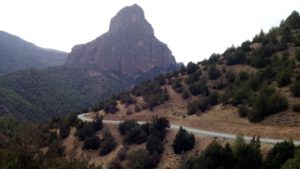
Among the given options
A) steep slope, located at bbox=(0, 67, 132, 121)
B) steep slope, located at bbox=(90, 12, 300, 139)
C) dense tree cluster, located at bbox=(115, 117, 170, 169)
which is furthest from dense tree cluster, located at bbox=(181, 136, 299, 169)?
steep slope, located at bbox=(0, 67, 132, 121)

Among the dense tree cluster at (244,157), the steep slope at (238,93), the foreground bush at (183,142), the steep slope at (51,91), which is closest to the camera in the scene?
the dense tree cluster at (244,157)

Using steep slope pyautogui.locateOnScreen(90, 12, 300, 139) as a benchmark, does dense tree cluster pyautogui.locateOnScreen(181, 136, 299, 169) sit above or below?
below

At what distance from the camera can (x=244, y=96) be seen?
149 ft

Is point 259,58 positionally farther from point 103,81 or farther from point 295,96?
point 103,81

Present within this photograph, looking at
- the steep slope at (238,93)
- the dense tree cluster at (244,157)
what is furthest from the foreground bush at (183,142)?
the dense tree cluster at (244,157)

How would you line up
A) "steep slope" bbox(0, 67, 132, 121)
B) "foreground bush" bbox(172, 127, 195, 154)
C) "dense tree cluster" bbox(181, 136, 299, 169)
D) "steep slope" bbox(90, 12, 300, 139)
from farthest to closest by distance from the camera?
"steep slope" bbox(0, 67, 132, 121), "steep slope" bbox(90, 12, 300, 139), "foreground bush" bbox(172, 127, 195, 154), "dense tree cluster" bbox(181, 136, 299, 169)

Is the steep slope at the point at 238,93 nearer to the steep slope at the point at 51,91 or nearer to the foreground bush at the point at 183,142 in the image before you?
the foreground bush at the point at 183,142

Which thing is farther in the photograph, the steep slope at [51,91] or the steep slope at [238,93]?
the steep slope at [51,91]

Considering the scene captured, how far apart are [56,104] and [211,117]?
3357 inches

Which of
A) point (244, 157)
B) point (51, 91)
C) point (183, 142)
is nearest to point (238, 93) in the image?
point (183, 142)

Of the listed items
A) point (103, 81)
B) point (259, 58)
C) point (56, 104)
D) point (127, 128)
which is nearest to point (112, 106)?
point (127, 128)

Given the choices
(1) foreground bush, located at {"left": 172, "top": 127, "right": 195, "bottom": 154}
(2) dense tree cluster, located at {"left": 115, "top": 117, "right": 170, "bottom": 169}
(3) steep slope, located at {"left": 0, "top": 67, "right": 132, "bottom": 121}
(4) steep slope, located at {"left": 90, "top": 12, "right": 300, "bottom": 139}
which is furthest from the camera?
(3) steep slope, located at {"left": 0, "top": 67, "right": 132, "bottom": 121}

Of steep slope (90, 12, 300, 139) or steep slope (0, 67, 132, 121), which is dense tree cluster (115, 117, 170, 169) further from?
steep slope (0, 67, 132, 121)

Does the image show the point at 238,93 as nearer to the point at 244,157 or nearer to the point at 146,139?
the point at 146,139
